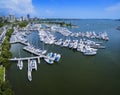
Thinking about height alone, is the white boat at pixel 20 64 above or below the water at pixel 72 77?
above

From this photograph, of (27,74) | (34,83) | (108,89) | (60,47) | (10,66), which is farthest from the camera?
(60,47)

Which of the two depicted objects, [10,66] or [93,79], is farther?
[10,66]

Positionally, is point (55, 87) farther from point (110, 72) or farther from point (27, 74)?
point (110, 72)

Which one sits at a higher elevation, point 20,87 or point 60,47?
point 60,47

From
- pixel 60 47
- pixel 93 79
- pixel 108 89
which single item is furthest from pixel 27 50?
pixel 108 89

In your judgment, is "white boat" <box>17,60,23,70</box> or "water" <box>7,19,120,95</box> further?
"white boat" <box>17,60,23,70</box>

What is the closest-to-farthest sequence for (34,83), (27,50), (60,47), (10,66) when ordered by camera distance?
1. (34,83)
2. (10,66)
3. (27,50)
4. (60,47)

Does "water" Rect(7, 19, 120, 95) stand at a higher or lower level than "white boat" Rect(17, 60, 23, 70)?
lower

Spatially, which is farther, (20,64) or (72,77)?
(20,64)

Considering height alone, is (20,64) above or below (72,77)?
above

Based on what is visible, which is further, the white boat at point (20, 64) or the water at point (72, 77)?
the white boat at point (20, 64)
